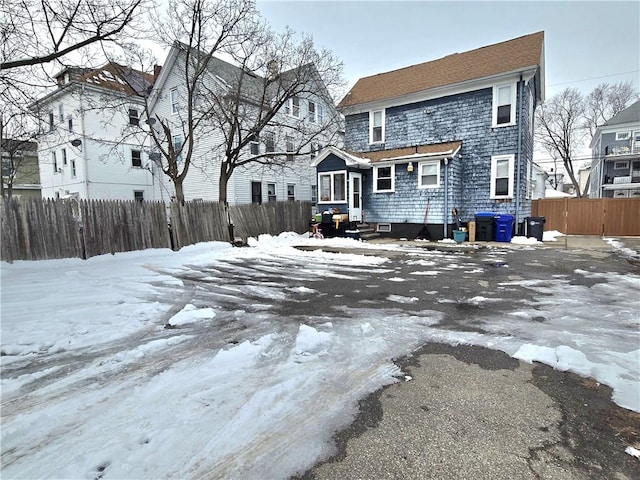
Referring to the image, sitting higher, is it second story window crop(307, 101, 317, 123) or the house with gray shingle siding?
second story window crop(307, 101, 317, 123)

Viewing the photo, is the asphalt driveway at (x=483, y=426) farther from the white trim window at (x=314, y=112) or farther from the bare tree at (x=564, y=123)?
the bare tree at (x=564, y=123)

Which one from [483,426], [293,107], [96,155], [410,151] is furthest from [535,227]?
[96,155]

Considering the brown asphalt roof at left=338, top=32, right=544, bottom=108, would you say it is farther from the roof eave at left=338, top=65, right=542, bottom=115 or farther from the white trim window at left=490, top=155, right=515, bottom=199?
the white trim window at left=490, top=155, right=515, bottom=199

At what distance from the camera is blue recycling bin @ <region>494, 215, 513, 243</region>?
12773 millimetres

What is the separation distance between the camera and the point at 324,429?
2254 mm

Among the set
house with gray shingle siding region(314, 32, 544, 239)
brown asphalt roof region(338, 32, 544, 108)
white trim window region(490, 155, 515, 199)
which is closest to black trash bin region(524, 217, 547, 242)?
house with gray shingle siding region(314, 32, 544, 239)

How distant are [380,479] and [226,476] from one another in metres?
0.85

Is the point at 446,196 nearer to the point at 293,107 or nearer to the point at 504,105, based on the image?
the point at 504,105

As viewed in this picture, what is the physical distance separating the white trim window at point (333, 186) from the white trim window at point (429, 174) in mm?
3359

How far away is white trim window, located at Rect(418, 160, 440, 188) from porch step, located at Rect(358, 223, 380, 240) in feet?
9.45

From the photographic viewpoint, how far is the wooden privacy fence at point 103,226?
7980mm

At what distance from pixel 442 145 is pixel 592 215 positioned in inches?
320

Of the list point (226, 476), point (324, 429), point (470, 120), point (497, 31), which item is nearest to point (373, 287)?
point (324, 429)

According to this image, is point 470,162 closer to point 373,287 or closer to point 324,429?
point 373,287
